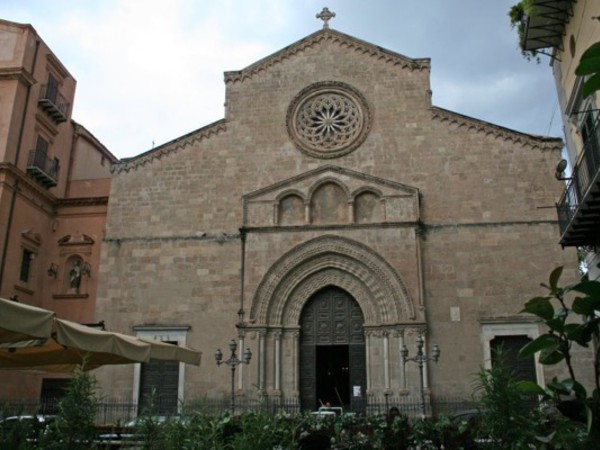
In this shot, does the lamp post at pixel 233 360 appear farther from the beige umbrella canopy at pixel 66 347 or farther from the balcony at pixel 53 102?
the balcony at pixel 53 102

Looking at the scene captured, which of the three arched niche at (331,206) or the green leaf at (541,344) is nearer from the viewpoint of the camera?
the green leaf at (541,344)

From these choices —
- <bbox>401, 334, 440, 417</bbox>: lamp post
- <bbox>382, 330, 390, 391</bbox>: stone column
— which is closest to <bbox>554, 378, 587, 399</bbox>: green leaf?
<bbox>401, 334, 440, 417</bbox>: lamp post

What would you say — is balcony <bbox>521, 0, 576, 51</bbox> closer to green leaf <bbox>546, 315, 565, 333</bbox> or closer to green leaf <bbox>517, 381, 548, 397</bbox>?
green leaf <bbox>546, 315, 565, 333</bbox>

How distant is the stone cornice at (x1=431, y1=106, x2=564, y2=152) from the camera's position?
20766 mm

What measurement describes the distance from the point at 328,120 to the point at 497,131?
6.12 meters

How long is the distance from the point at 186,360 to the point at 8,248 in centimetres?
1300

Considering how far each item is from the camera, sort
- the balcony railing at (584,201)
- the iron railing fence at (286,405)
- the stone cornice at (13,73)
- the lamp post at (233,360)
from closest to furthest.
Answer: the balcony railing at (584,201) → the iron railing fence at (286,405) → the lamp post at (233,360) → the stone cornice at (13,73)

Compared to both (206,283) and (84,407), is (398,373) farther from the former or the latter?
(84,407)

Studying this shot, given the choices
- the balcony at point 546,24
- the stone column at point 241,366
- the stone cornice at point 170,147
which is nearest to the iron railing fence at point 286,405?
the stone column at point 241,366

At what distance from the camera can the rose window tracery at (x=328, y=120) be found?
22312 mm

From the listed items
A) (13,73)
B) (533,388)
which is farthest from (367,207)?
(533,388)

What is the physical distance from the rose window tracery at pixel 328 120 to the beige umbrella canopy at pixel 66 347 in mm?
11625

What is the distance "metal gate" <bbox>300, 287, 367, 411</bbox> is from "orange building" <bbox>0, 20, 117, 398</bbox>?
8.74 m

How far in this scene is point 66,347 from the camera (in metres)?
9.25
